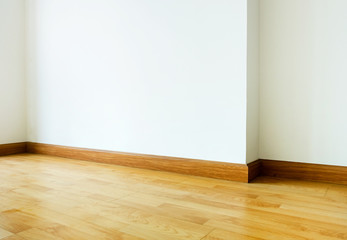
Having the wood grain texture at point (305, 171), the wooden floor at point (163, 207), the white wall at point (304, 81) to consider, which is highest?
A: the white wall at point (304, 81)

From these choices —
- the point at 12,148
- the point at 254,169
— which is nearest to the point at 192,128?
the point at 254,169

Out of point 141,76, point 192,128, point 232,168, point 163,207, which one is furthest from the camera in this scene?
point 141,76

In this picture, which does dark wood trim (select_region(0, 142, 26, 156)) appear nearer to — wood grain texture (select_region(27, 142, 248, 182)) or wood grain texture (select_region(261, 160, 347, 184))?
wood grain texture (select_region(27, 142, 248, 182))

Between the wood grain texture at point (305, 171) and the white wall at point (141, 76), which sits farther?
the white wall at point (141, 76)

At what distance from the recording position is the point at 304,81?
1618mm

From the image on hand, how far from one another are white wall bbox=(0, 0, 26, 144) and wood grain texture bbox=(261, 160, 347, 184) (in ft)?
7.01

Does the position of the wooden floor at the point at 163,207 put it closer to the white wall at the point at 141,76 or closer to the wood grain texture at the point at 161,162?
the wood grain texture at the point at 161,162

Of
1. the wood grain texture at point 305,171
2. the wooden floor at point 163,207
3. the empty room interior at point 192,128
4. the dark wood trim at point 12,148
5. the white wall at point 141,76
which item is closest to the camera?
the wooden floor at point 163,207

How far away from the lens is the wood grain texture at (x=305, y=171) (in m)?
1.53

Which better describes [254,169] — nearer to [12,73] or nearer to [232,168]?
[232,168]

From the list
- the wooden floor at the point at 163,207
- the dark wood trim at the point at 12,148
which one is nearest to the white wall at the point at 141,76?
the dark wood trim at the point at 12,148

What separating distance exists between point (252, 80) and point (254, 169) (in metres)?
0.49

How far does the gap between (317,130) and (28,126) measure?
236 cm

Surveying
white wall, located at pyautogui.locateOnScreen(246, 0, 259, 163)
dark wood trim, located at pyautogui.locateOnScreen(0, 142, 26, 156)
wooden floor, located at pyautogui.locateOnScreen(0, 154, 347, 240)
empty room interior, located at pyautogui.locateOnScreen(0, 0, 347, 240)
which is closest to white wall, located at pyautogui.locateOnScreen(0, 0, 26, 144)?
dark wood trim, located at pyautogui.locateOnScreen(0, 142, 26, 156)
